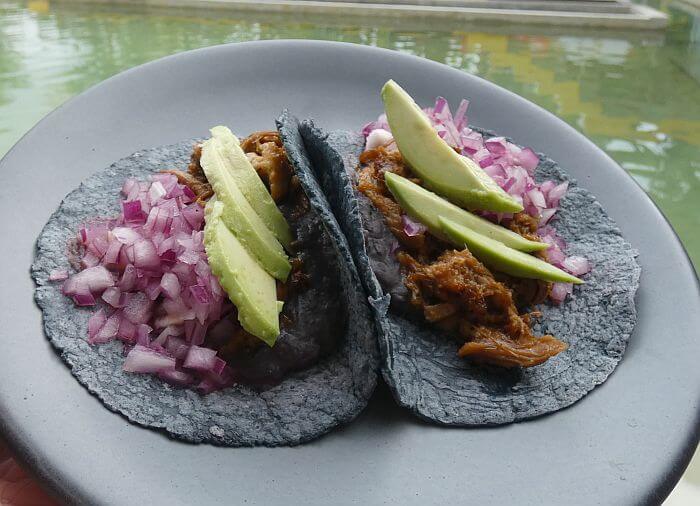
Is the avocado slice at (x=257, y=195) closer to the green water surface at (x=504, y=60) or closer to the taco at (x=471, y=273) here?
the taco at (x=471, y=273)

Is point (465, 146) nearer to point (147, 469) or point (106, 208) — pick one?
point (106, 208)

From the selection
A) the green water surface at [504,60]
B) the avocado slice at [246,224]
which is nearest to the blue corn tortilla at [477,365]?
the avocado slice at [246,224]

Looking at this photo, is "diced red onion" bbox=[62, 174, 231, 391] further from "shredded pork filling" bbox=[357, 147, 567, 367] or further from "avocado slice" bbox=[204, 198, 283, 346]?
"shredded pork filling" bbox=[357, 147, 567, 367]

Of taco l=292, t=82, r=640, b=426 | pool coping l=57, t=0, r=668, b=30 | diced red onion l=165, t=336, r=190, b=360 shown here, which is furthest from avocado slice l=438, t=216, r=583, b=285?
pool coping l=57, t=0, r=668, b=30

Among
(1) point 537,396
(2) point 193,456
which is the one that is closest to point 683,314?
(1) point 537,396

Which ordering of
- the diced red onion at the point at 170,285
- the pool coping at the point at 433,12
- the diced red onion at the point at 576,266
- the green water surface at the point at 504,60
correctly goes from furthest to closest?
the pool coping at the point at 433,12 → the green water surface at the point at 504,60 → the diced red onion at the point at 576,266 → the diced red onion at the point at 170,285

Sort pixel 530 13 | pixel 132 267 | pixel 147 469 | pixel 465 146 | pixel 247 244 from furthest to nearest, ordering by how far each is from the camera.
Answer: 1. pixel 530 13
2. pixel 465 146
3. pixel 132 267
4. pixel 247 244
5. pixel 147 469

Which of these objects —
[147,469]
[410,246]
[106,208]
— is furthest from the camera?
[106,208]
